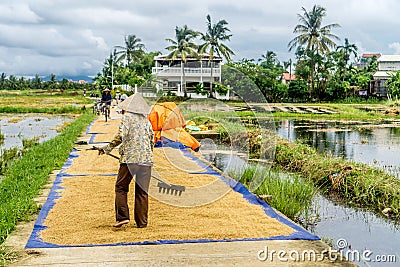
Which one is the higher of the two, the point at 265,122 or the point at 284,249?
the point at 265,122

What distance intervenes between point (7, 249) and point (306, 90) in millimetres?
37150

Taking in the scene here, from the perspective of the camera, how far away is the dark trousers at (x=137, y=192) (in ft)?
16.1

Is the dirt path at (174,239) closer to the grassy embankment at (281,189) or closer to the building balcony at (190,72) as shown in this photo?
the grassy embankment at (281,189)

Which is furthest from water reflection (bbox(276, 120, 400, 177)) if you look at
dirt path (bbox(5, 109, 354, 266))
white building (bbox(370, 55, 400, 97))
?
white building (bbox(370, 55, 400, 97))

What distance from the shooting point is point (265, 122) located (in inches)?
332

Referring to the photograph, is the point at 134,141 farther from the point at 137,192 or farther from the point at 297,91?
the point at 297,91

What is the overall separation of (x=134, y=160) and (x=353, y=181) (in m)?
3.82

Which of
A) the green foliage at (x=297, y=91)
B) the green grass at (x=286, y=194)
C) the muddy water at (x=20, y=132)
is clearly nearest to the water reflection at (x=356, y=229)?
the green grass at (x=286, y=194)

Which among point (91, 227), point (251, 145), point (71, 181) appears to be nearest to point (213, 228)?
point (91, 227)

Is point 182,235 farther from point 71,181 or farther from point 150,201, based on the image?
point 71,181

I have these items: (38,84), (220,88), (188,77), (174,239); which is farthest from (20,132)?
(38,84)

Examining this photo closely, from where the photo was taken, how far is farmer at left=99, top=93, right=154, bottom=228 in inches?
194

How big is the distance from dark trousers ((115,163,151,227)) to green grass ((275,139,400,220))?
318 cm

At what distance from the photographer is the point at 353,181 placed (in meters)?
7.48
